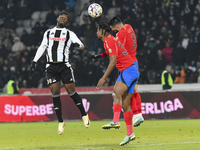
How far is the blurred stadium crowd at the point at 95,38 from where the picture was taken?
1520 centimetres

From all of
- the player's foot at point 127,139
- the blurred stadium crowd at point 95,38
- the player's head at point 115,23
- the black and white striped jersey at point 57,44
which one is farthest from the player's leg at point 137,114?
the blurred stadium crowd at point 95,38

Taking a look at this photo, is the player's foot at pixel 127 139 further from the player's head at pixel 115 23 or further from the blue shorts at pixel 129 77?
the player's head at pixel 115 23

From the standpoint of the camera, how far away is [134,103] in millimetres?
7184

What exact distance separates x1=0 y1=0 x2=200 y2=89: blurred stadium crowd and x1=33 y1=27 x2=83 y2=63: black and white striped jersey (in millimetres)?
7546

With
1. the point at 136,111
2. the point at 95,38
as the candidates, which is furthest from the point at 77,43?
the point at 95,38

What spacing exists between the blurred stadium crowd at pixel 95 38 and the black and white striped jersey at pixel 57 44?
7546mm

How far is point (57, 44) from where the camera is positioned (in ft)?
24.0

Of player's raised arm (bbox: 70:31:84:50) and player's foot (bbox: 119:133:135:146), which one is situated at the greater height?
player's raised arm (bbox: 70:31:84:50)

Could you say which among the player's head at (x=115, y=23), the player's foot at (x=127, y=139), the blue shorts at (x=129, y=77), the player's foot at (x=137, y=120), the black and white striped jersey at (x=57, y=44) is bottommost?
the player's foot at (x=127, y=139)

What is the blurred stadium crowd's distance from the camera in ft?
49.9

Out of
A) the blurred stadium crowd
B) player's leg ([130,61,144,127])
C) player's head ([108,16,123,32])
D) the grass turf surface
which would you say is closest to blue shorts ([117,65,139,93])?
player's leg ([130,61,144,127])

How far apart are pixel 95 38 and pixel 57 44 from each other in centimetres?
926

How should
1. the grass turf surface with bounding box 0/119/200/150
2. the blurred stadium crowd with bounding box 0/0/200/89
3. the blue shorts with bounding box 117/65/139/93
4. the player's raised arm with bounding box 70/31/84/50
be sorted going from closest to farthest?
1. the blue shorts with bounding box 117/65/139/93
2. the grass turf surface with bounding box 0/119/200/150
3. the player's raised arm with bounding box 70/31/84/50
4. the blurred stadium crowd with bounding box 0/0/200/89

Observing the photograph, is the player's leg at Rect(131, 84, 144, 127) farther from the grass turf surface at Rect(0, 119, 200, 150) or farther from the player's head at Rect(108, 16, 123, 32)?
the player's head at Rect(108, 16, 123, 32)
